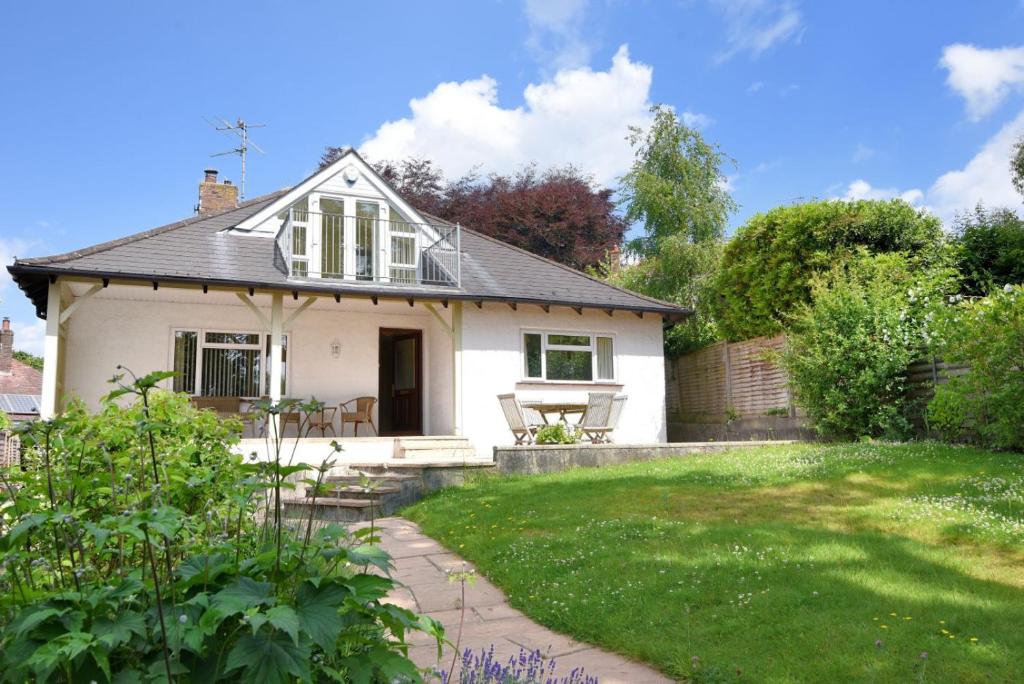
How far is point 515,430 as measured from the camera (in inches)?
497

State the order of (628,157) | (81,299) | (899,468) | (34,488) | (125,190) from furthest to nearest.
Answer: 1. (628,157)
2. (125,190)
3. (81,299)
4. (899,468)
5. (34,488)

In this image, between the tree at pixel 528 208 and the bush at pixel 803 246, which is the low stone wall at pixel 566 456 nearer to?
the bush at pixel 803 246

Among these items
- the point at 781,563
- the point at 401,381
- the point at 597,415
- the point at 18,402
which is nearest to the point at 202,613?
the point at 781,563

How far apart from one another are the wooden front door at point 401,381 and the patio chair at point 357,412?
1110 millimetres

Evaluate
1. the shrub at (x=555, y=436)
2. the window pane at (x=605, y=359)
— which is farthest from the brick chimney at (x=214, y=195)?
the shrub at (x=555, y=436)

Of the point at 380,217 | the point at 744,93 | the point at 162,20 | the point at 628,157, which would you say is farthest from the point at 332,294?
the point at 628,157

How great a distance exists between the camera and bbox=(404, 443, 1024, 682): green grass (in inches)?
135

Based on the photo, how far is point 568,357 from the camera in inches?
619

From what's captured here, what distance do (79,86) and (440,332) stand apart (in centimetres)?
920

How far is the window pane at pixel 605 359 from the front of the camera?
16.0 metres

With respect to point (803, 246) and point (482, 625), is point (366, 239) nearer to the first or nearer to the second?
point (803, 246)

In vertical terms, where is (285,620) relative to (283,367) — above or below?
below

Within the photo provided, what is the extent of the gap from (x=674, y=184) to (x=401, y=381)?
12.9 metres

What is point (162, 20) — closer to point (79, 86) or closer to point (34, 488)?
point (79, 86)
